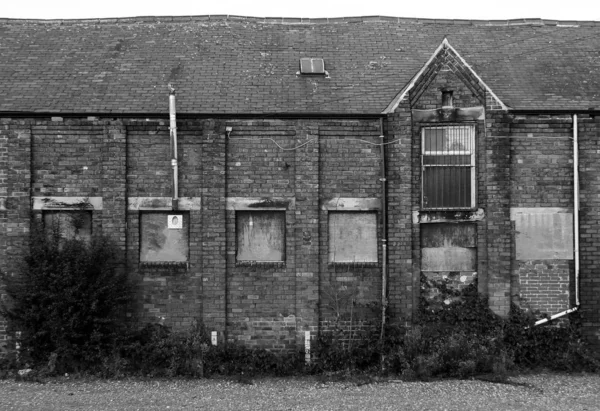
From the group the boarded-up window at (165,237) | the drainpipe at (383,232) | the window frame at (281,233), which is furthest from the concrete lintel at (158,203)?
the drainpipe at (383,232)

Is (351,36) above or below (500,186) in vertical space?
above

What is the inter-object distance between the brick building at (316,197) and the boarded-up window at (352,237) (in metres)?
0.03

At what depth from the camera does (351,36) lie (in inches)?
539

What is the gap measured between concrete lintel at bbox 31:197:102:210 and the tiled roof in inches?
65.8

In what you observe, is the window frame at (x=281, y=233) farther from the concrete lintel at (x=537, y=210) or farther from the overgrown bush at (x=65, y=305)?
the concrete lintel at (x=537, y=210)

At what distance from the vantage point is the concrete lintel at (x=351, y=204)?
429 inches

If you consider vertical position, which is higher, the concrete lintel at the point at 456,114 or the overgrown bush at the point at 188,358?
the concrete lintel at the point at 456,114

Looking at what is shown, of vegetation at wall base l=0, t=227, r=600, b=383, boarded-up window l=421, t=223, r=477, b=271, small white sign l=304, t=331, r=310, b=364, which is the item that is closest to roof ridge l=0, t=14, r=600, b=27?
boarded-up window l=421, t=223, r=477, b=271

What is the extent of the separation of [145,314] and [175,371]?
1.28 m

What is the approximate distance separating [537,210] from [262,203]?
5240 mm

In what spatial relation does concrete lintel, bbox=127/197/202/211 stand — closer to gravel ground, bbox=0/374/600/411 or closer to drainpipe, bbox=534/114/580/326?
gravel ground, bbox=0/374/600/411

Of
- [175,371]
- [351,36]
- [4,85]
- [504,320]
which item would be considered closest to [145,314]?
[175,371]

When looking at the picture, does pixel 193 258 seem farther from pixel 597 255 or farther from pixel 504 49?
pixel 504 49

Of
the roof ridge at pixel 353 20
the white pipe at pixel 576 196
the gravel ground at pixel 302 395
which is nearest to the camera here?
the gravel ground at pixel 302 395
